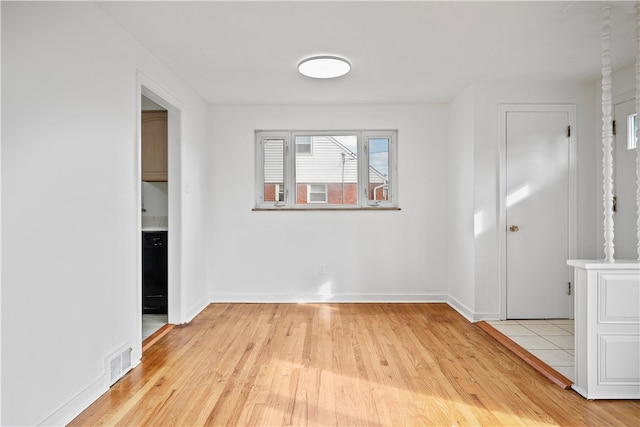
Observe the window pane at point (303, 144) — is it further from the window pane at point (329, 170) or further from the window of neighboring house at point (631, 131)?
the window of neighboring house at point (631, 131)

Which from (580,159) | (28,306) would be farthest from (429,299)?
(28,306)

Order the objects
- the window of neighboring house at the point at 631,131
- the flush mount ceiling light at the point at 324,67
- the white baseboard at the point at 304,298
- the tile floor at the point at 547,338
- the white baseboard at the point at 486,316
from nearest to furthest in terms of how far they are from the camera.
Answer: the tile floor at the point at 547,338 < the flush mount ceiling light at the point at 324,67 < the window of neighboring house at the point at 631,131 < the white baseboard at the point at 486,316 < the white baseboard at the point at 304,298

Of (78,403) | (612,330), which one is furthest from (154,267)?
(612,330)

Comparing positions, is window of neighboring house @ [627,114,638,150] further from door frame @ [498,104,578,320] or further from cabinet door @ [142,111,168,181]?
cabinet door @ [142,111,168,181]

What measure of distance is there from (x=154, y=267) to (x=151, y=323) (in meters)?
0.58

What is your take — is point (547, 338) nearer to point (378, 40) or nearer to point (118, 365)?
point (378, 40)

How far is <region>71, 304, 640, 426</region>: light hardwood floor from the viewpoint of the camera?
208 cm

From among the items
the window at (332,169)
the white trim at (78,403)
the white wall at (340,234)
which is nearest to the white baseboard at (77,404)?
the white trim at (78,403)

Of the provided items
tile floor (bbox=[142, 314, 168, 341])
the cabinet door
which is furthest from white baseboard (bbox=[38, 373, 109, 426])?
the cabinet door

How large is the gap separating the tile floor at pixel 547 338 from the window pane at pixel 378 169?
1.99 m

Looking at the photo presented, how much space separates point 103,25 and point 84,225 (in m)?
1.34

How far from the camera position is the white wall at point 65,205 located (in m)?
1.71

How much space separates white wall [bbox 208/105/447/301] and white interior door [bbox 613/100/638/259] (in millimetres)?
1735

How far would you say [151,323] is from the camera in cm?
383
